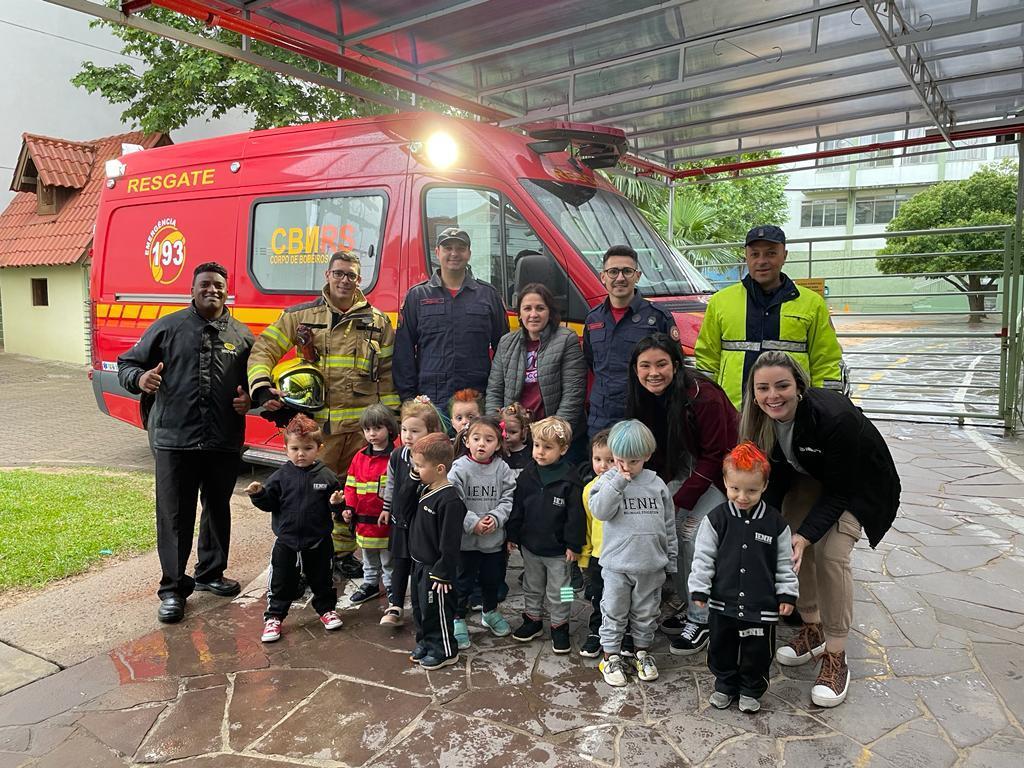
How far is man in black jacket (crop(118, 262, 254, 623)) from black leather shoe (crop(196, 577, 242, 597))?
0.16 meters

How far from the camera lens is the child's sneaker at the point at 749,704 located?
3088mm

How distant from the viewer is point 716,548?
123 inches

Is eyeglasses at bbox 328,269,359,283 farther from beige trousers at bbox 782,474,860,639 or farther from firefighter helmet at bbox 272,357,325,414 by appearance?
beige trousers at bbox 782,474,860,639

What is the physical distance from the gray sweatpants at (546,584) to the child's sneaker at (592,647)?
14 centimetres

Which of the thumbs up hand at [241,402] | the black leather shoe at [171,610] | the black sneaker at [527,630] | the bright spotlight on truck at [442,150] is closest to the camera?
the black sneaker at [527,630]

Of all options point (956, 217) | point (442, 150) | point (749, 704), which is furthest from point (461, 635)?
point (956, 217)

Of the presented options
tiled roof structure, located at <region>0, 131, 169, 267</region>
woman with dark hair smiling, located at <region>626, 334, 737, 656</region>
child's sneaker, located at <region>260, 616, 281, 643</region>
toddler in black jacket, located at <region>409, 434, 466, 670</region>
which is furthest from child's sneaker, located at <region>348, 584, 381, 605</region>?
tiled roof structure, located at <region>0, 131, 169, 267</region>

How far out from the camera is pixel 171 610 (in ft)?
13.1

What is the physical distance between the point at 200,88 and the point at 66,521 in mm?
9380

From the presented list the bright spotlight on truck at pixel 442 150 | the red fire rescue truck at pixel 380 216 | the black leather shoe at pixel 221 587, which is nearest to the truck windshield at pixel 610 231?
the red fire rescue truck at pixel 380 216

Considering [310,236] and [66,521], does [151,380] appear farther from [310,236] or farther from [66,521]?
[66,521]

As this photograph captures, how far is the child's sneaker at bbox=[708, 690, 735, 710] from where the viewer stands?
10.3 ft

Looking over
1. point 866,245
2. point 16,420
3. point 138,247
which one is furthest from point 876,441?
point 866,245

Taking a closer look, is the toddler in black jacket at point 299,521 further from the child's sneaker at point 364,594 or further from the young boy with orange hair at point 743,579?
the young boy with orange hair at point 743,579
